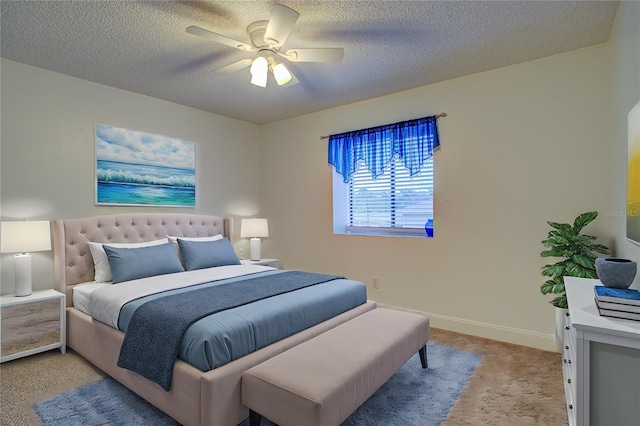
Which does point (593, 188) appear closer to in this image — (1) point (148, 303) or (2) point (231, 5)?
(2) point (231, 5)

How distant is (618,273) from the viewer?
1.66 m

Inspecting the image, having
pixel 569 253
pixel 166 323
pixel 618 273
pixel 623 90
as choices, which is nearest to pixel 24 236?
pixel 166 323

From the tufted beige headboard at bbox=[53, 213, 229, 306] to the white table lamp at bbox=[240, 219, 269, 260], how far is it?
53 cm

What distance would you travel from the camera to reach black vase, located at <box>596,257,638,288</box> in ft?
5.38

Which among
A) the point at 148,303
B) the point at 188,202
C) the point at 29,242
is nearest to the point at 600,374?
the point at 148,303

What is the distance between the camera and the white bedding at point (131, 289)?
8.07 ft

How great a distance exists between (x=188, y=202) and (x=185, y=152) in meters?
0.63

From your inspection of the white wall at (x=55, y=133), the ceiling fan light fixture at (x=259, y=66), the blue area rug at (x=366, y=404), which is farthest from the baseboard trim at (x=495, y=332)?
the white wall at (x=55, y=133)

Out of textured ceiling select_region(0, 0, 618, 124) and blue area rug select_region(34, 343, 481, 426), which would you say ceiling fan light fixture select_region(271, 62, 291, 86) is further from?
blue area rug select_region(34, 343, 481, 426)

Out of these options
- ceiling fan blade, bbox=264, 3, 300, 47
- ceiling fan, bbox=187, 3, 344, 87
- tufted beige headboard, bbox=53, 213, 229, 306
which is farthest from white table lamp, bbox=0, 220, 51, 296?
ceiling fan blade, bbox=264, 3, 300, 47

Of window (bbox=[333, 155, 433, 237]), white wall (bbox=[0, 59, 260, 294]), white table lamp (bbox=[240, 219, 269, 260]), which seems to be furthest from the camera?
white table lamp (bbox=[240, 219, 269, 260])

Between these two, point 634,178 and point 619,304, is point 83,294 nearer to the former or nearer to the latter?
point 619,304

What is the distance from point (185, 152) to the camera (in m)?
4.21

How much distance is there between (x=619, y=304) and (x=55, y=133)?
433cm
